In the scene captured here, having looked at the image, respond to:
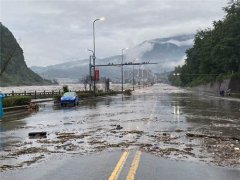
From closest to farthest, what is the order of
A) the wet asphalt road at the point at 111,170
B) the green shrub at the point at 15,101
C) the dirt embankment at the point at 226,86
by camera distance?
the wet asphalt road at the point at 111,170 → the green shrub at the point at 15,101 → the dirt embankment at the point at 226,86

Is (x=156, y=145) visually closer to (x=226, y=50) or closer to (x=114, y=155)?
(x=114, y=155)

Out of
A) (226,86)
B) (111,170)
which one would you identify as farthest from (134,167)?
(226,86)

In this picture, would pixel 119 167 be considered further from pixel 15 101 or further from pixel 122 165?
pixel 15 101

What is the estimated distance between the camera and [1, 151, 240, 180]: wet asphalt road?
9.55m

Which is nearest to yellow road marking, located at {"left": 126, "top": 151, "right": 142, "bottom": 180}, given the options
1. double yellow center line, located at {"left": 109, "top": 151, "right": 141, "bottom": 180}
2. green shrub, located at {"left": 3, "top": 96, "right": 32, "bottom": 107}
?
double yellow center line, located at {"left": 109, "top": 151, "right": 141, "bottom": 180}

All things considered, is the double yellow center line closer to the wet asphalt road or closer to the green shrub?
the wet asphalt road

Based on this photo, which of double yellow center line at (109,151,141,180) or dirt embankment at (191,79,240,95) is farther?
dirt embankment at (191,79,240,95)

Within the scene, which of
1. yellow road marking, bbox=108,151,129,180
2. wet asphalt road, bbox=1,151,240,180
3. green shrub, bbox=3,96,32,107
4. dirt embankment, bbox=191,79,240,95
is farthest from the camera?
dirt embankment, bbox=191,79,240,95

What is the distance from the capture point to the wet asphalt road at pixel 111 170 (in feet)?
31.3

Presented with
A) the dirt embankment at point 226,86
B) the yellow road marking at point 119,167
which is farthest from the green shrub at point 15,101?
the dirt embankment at point 226,86

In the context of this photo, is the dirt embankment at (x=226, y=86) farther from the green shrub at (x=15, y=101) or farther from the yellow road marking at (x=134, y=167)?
the yellow road marking at (x=134, y=167)

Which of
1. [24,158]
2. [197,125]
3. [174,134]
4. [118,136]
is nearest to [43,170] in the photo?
[24,158]

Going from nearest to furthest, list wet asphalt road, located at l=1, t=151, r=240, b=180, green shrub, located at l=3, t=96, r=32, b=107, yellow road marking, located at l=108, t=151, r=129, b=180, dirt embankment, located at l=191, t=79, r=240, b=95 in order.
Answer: yellow road marking, located at l=108, t=151, r=129, b=180 < wet asphalt road, located at l=1, t=151, r=240, b=180 < green shrub, located at l=3, t=96, r=32, b=107 < dirt embankment, located at l=191, t=79, r=240, b=95

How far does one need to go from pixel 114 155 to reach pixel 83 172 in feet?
8.31
